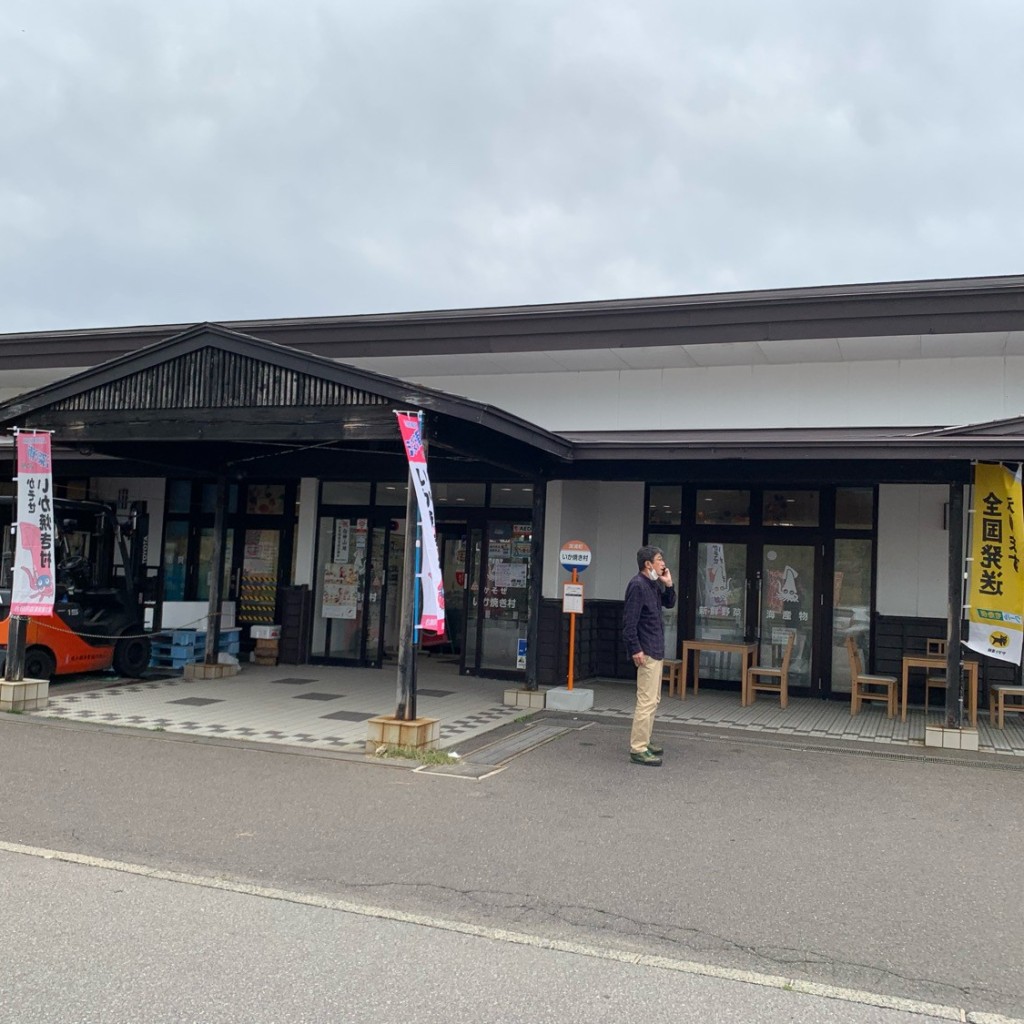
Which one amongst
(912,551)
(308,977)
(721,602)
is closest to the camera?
(308,977)

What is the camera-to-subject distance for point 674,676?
41.0ft

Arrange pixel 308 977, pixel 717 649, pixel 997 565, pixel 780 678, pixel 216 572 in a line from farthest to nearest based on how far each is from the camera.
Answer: pixel 216 572 → pixel 780 678 → pixel 717 649 → pixel 997 565 → pixel 308 977

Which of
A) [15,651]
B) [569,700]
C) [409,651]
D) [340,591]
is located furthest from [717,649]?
[15,651]

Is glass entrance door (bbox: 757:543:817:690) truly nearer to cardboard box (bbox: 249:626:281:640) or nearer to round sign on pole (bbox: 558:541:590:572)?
round sign on pole (bbox: 558:541:590:572)

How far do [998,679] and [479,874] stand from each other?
28.4ft

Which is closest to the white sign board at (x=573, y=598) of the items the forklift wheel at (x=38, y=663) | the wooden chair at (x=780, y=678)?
the wooden chair at (x=780, y=678)

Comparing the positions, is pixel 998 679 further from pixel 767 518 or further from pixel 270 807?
pixel 270 807

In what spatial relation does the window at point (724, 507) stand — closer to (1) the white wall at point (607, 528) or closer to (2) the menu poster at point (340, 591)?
(1) the white wall at point (607, 528)

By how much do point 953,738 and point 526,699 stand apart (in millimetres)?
4574

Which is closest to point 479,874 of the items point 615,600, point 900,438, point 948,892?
point 948,892

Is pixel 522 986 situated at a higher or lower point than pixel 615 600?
lower

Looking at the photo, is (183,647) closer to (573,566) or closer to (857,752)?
(573,566)

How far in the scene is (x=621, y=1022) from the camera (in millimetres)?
3668

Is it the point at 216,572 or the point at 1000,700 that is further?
the point at 216,572
